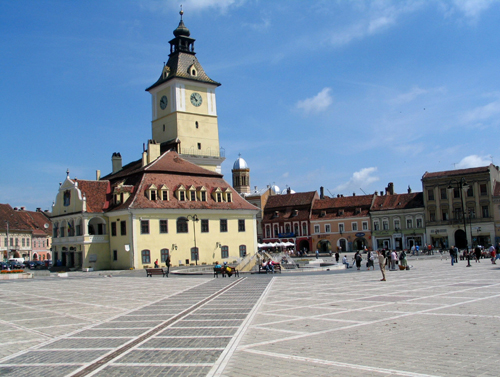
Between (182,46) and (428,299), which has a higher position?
(182,46)

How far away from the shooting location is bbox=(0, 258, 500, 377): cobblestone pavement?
9.20 meters

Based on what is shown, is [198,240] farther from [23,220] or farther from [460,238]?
[23,220]

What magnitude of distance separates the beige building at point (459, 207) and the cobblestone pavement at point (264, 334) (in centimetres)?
5601

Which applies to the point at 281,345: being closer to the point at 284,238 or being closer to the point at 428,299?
the point at 428,299

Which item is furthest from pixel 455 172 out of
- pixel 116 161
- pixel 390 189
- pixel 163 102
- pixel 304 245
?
pixel 116 161

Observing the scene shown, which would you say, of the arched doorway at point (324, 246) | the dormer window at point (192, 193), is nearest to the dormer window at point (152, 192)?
the dormer window at point (192, 193)

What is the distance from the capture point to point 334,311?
1572cm

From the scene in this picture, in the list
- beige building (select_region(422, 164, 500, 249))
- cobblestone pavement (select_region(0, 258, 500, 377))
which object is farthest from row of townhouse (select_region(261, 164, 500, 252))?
cobblestone pavement (select_region(0, 258, 500, 377))

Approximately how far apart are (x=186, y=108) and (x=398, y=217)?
36.5 m

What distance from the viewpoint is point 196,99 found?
232ft

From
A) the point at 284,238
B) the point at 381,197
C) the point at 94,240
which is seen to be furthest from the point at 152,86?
the point at 381,197

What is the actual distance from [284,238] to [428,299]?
235 feet

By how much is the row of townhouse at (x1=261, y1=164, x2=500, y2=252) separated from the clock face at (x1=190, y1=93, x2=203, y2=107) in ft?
94.6

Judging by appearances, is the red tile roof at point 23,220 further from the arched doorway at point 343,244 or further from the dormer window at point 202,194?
the arched doorway at point 343,244
